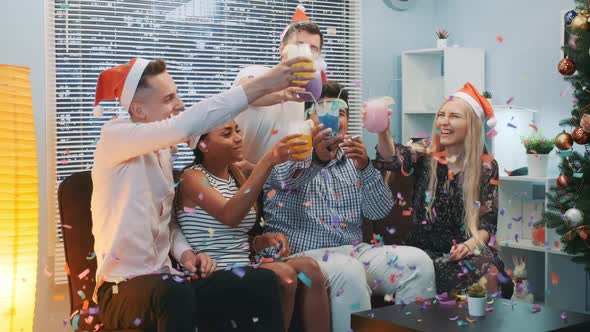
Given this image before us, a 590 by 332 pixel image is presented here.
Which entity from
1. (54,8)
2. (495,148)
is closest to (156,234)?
(54,8)

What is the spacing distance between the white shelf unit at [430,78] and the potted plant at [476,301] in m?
2.74

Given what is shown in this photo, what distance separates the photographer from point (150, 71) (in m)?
2.66

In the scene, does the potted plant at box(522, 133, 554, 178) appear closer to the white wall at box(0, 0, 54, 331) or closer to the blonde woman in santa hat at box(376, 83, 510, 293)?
the blonde woman in santa hat at box(376, 83, 510, 293)

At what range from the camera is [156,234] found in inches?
103

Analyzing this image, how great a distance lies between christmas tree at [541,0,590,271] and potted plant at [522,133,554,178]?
83cm

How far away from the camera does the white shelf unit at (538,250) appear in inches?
177

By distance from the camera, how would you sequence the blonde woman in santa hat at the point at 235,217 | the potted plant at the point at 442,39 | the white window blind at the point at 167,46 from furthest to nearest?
the potted plant at the point at 442,39
the white window blind at the point at 167,46
the blonde woman in santa hat at the point at 235,217

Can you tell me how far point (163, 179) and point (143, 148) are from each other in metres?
0.24

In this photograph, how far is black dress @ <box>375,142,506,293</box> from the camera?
326 centimetres

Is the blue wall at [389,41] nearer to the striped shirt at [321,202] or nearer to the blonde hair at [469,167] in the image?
the blonde hair at [469,167]

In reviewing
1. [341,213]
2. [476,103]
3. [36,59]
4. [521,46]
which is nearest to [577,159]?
[476,103]

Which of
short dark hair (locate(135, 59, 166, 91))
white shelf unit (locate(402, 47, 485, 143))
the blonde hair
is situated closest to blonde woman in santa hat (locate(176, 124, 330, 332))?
short dark hair (locate(135, 59, 166, 91))

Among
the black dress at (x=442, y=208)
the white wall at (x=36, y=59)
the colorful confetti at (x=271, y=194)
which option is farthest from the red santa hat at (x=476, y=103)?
the white wall at (x=36, y=59)

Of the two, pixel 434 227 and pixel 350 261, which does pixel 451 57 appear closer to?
pixel 434 227
